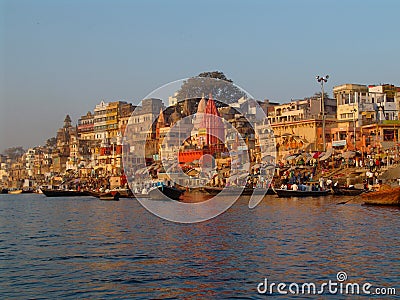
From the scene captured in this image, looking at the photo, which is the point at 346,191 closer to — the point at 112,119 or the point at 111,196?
the point at 111,196

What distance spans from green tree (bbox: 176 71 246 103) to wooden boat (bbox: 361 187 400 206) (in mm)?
63526

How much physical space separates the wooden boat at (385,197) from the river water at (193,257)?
626 centimetres

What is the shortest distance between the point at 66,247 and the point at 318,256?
862 cm

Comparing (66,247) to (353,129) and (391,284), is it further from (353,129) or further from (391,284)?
(353,129)

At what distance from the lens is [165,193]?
49.4 meters

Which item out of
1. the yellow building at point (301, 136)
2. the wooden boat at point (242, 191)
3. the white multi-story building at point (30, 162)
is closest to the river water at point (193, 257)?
the wooden boat at point (242, 191)

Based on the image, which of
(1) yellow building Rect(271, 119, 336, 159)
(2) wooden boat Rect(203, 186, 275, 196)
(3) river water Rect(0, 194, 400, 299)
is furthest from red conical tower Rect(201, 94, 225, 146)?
(3) river water Rect(0, 194, 400, 299)

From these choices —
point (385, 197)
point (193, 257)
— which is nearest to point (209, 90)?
point (385, 197)

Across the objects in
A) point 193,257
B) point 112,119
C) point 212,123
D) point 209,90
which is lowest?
point 193,257

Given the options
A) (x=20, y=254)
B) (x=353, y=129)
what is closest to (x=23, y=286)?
(x=20, y=254)

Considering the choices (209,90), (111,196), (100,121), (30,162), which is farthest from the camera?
(30,162)

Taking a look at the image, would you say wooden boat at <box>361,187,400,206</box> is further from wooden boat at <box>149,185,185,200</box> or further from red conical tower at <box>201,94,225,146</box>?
red conical tower at <box>201,94,225,146</box>

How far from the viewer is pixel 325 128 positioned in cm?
7112

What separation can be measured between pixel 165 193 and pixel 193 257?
32.8 meters
